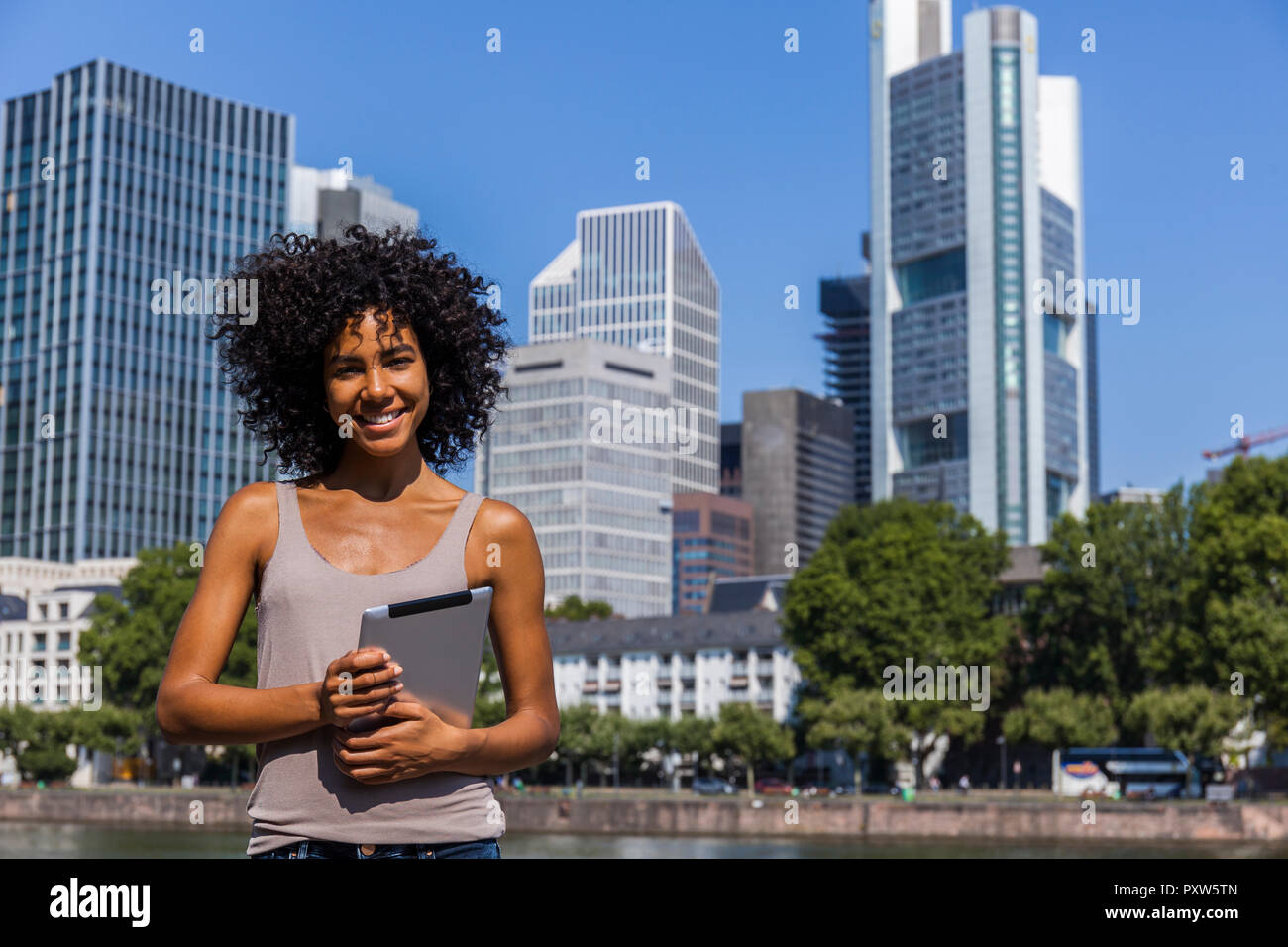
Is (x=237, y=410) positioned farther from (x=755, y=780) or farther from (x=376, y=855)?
(x=755, y=780)

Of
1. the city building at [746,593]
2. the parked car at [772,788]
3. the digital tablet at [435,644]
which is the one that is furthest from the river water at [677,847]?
the city building at [746,593]

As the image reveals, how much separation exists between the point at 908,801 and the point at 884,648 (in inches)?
648

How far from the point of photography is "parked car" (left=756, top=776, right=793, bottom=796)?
10015 centimetres

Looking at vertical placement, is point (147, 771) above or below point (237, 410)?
below

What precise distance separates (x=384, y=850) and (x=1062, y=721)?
88.2 m

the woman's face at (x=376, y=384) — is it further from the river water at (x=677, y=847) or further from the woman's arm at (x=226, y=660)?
the river water at (x=677, y=847)

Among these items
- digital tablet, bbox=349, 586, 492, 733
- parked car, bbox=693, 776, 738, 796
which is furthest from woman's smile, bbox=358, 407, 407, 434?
parked car, bbox=693, 776, 738, 796

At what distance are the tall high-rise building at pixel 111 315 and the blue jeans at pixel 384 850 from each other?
6626 inches

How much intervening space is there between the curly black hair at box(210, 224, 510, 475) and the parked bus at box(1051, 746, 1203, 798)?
88.3 metres

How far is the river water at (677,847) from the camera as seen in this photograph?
6656 cm

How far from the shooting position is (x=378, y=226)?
18.0ft

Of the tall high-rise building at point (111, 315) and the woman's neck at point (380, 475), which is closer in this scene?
the woman's neck at point (380, 475)

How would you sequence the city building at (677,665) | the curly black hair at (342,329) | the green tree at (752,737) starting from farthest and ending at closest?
the city building at (677,665)
the green tree at (752,737)
the curly black hair at (342,329)
